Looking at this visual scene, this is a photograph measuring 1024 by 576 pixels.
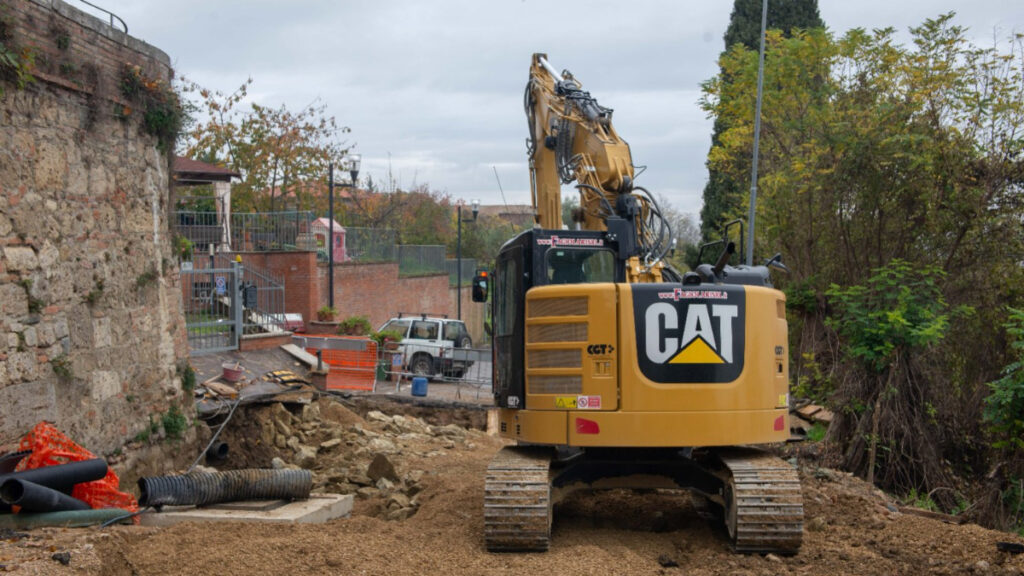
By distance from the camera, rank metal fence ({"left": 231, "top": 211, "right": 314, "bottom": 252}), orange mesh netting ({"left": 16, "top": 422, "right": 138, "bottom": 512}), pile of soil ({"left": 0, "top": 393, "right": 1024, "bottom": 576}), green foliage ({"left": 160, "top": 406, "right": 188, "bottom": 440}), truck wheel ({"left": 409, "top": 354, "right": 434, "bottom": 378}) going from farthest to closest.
Answer: 1. metal fence ({"left": 231, "top": 211, "right": 314, "bottom": 252})
2. truck wheel ({"left": 409, "top": 354, "right": 434, "bottom": 378})
3. green foliage ({"left": 160, "top": 406, "right": 188, "bottom": 440})
4. orange mesh netting ({"left": 16, "top": 422, "right": 138, "bottom": 512})
5. pile of soil ({"left": 0, "top": 393, "right": 1024, "bottom": 576})

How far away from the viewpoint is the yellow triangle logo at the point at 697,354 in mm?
7539

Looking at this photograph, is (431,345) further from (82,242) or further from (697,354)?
(697,354)

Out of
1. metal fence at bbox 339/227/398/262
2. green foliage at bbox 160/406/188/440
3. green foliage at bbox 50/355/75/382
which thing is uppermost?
metal fence at bbox 339/227/398/262

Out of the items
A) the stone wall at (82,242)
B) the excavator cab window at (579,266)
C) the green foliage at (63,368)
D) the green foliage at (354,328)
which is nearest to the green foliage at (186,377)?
the stone wall at (82,242)

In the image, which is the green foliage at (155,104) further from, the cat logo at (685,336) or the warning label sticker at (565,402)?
the cat logo at (685,336)

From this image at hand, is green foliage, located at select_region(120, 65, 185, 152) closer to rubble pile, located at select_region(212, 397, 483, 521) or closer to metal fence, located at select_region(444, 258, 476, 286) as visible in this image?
rubble pile, located at select_region(212, 397, 483, 521)

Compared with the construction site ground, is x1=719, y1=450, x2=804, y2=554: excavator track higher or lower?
higher

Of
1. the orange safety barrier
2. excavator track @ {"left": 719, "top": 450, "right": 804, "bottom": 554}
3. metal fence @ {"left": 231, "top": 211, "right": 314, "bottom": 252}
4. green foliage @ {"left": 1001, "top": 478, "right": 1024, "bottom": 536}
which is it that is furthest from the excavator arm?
metal fence @ {"left": 231, "top": 211, "right": 314, "bottom": 252}

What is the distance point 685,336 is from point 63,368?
17.9 ft

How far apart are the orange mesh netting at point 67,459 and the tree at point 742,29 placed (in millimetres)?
21130

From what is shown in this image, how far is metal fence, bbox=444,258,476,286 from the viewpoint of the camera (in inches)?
1715

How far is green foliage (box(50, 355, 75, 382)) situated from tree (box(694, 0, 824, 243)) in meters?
20.8

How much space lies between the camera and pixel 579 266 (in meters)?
8.46

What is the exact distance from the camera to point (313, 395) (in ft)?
49.8
